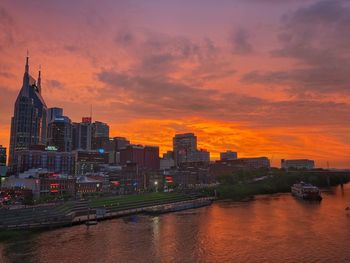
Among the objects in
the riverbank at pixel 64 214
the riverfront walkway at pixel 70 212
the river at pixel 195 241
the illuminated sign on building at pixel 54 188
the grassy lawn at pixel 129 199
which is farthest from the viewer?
the illuminated sign on building at pixel 54 188

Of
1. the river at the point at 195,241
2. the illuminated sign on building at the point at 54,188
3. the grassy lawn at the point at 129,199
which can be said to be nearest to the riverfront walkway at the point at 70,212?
the grassy lawn at the point at 129,199

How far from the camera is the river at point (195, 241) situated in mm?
68500

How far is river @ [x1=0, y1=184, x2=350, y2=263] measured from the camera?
68.5m

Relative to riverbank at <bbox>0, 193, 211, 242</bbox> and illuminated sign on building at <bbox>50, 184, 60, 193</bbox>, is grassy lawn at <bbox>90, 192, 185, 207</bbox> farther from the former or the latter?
illuminated sign on building at <bbox>50, 184, 60, 193</bbox>

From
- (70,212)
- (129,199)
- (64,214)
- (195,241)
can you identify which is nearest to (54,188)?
(129,199)

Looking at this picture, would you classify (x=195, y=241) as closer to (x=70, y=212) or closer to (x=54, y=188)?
(x=70, y=212)

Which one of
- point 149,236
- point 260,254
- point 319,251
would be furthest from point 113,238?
point 319,251

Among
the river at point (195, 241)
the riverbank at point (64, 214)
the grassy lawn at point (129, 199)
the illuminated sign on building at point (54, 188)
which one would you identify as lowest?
the river at point (195, 241)

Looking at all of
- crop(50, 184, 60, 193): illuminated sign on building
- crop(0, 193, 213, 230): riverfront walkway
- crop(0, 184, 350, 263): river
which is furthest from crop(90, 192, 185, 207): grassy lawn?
crop(50, 184, 60, 193): illuminated sign on building

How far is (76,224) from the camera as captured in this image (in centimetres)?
10088

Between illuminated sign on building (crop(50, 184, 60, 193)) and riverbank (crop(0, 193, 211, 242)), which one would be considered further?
illuminated sign on building (crop(50, 184, 60, 193))

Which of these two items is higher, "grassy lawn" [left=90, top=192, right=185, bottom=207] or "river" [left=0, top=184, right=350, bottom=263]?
"grassy lawn" [left=90, top=192, right=185, bottom=207]

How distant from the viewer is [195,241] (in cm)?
8144

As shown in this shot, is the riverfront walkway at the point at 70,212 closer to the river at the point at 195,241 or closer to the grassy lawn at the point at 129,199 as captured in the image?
the grassy lawn at the point at 129,199
